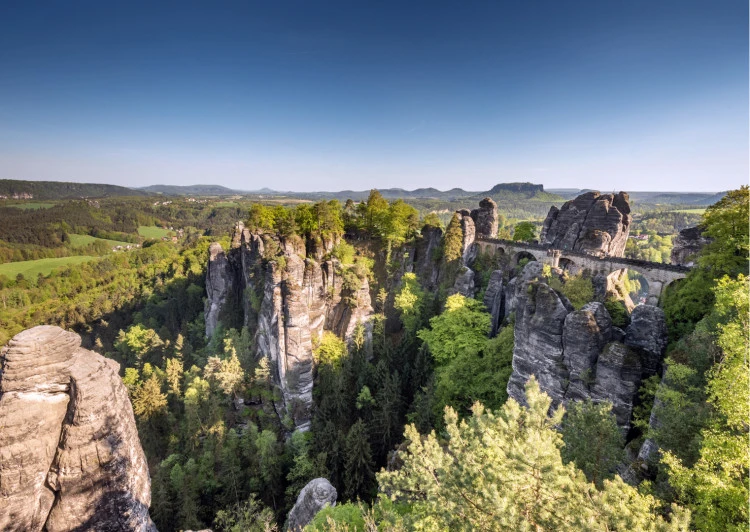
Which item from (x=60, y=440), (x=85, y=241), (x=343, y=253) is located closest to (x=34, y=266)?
(x=85, y=241)

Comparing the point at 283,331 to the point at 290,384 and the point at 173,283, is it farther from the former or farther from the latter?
the point at 173,283

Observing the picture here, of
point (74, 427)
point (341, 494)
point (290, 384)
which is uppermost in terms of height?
point (74, 427)

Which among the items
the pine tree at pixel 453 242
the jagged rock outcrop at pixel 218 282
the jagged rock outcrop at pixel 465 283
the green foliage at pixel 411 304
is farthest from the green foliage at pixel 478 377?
the jagged rock outcrop at pixel 218 282

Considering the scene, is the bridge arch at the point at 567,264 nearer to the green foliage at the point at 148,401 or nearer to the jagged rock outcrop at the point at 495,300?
the jagged rock outcrop at the point at 495,300

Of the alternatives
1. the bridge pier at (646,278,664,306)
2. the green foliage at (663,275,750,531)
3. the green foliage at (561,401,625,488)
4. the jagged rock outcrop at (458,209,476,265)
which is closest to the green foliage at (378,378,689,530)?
the green foliage at (663,275,750,531)

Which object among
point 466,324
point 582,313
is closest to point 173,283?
point 466,324

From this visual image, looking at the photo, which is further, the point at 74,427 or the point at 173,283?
the point at 173,283
